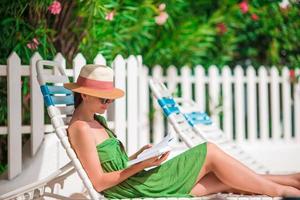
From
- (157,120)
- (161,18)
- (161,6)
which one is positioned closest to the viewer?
(161,6)

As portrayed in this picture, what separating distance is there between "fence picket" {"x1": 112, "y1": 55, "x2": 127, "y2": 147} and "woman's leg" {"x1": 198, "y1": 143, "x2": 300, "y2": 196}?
190cm

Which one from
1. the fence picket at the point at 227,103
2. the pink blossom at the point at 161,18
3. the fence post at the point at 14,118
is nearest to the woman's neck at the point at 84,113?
the fence post at the point at 14,118

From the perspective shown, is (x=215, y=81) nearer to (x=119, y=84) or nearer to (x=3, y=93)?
(x=119, y=84)

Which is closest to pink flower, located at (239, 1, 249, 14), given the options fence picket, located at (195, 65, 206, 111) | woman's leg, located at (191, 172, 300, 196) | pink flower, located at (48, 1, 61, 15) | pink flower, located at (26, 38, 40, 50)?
fence picket, located at (195, 65, 206, 111)

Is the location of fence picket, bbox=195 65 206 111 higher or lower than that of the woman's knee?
higher

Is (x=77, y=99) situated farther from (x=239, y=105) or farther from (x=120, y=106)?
(x=239, y=105)

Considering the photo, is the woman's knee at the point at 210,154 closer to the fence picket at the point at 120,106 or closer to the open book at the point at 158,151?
the open book at the point at 158,151

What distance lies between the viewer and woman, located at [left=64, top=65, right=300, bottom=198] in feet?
15.8

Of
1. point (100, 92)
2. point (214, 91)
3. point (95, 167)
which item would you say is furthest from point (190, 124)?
point (214, 91)

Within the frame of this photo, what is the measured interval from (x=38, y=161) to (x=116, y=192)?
130 cm

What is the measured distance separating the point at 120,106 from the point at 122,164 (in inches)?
75.6

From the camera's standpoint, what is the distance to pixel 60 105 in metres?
5.43

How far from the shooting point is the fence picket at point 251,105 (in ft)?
32.5

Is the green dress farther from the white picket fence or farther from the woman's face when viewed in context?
the white picket fence
